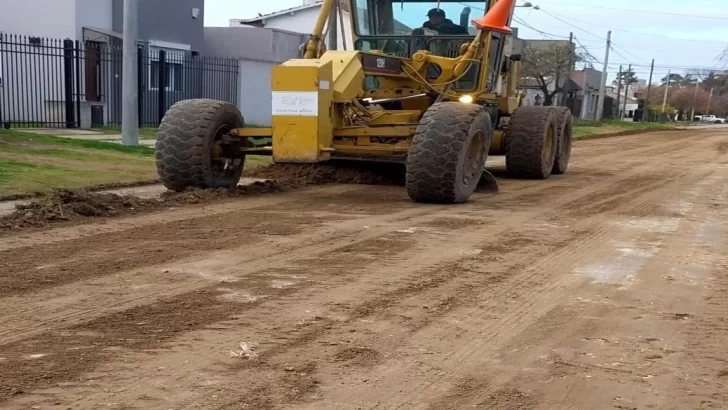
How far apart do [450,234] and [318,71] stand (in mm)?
2738

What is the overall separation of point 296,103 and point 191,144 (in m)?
1.30

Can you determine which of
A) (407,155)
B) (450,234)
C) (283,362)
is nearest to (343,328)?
(283,362)

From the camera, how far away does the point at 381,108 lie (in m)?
10.8

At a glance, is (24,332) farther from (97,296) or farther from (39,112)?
(39,112)

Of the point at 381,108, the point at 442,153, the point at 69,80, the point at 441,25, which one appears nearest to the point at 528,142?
the point at 441,25

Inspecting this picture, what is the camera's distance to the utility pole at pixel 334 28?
1123 centimetres

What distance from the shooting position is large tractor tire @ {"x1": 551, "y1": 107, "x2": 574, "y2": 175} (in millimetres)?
14195

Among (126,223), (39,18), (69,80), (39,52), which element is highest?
(39,18)

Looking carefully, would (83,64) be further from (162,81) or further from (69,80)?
(162,81)

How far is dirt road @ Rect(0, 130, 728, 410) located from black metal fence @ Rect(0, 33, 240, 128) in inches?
555

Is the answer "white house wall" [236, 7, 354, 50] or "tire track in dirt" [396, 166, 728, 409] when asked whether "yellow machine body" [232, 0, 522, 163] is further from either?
"white house wall" [236, 7, 354, 50]

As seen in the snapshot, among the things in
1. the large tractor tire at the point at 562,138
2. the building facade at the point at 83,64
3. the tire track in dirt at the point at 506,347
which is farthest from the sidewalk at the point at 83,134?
the tire track in dirt at the point at 506,347

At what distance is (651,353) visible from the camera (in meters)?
4.37

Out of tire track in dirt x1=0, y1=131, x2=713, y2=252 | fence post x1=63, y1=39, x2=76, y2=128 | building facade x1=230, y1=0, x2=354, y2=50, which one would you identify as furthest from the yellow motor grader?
building facade x1=230, y1=0, x2=354, y2=50
